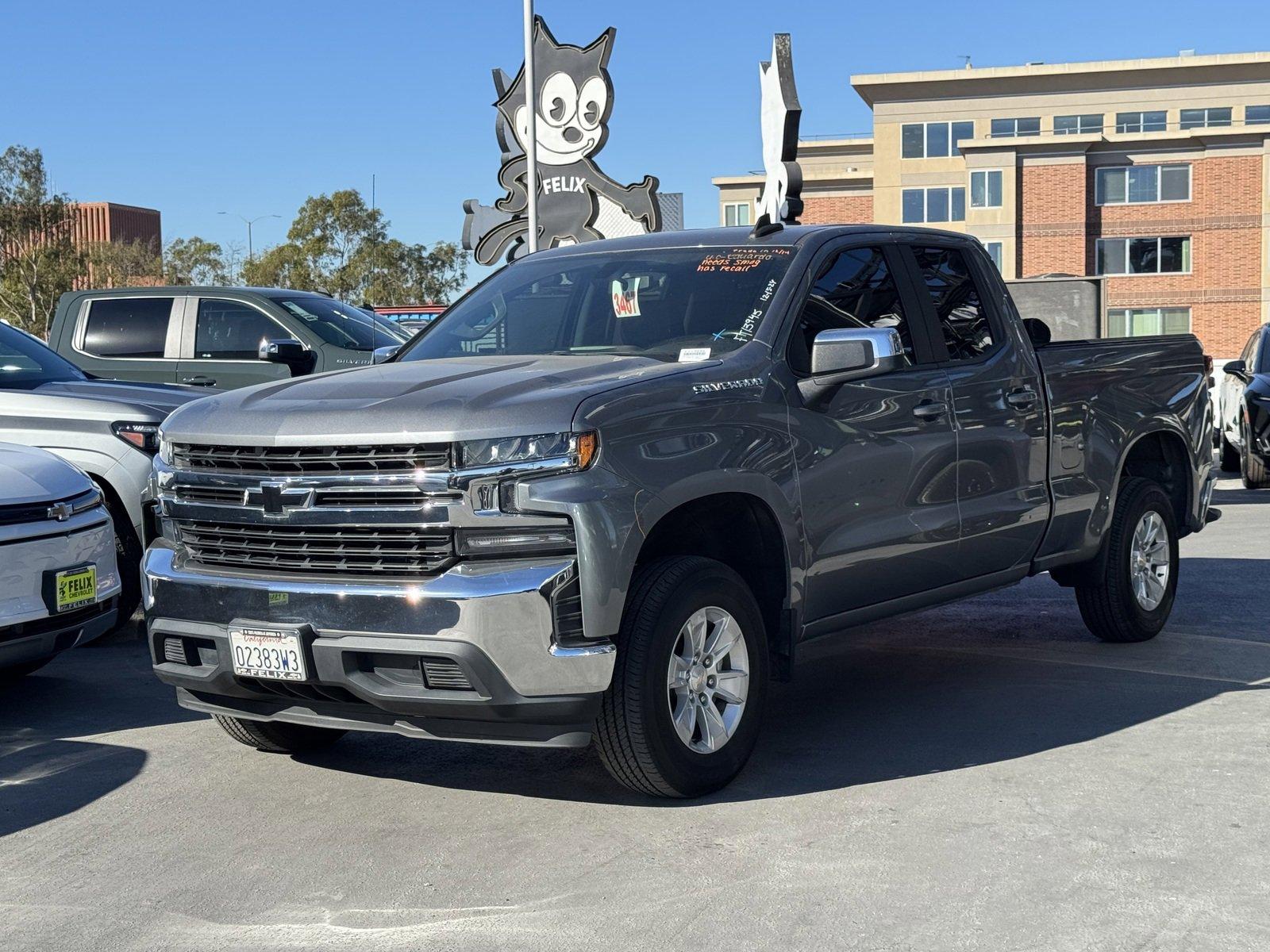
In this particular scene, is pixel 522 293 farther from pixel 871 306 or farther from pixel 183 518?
pixel 183 518

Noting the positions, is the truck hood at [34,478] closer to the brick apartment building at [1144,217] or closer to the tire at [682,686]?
the tire at [682,686]

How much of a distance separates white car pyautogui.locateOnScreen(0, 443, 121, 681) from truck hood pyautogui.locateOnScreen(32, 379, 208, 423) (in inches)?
51.4

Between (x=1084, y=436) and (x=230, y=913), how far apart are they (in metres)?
4.68

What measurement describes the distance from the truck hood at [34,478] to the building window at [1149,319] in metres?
55.1

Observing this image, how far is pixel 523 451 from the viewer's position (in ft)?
15.8

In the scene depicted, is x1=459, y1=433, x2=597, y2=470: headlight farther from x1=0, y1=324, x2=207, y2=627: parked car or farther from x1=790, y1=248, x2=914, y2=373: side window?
x1=0, y1=324, x2=207, y2=627: parked car

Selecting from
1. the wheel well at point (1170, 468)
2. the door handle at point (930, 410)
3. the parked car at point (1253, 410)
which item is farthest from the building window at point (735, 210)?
the door handle at point (930, 410)

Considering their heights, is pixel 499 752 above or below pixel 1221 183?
below

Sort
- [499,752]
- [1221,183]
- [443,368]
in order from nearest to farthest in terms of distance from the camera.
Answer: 1. [443,368]
2. [499,752]
3. [1221,183]

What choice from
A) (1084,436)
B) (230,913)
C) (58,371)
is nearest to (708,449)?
(230,913)

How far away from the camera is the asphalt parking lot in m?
4.19

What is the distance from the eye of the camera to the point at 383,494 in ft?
16.1

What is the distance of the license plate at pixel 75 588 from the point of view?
21.7 ft

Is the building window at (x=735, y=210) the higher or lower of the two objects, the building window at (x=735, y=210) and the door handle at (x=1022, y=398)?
the higher
